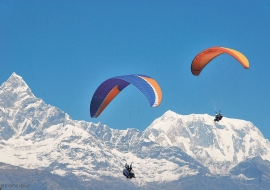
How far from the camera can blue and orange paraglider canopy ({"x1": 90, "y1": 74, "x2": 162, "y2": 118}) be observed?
7106cm

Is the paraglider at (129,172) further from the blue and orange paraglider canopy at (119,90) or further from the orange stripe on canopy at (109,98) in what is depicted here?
the orange stripe on canopy at (109,98)

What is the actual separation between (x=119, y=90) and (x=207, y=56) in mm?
12300

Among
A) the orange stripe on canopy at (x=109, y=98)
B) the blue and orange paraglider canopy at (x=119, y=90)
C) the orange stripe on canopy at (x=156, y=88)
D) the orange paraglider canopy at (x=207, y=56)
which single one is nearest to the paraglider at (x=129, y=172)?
the blue and orange paraglider canopy at (x=119, y=90)

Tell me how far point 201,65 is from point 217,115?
6.09 meters

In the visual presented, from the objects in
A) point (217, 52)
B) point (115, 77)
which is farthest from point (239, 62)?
point (115, 77)

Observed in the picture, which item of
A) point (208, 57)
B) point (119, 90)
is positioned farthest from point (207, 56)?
point (119, 90)

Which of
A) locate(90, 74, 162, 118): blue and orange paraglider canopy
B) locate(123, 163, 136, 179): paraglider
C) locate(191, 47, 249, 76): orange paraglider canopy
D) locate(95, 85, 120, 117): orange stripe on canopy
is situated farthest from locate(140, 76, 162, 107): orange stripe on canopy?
locate(123, 163, 136, 179): paraglider

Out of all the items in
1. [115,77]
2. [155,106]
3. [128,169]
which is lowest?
[128,169]

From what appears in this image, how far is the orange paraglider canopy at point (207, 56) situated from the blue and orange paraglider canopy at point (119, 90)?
4900 millimetres

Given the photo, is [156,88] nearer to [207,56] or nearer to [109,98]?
[207,56]

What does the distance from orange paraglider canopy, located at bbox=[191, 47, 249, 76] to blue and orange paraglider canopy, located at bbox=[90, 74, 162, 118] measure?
16.1 ft

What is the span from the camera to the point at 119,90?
78.0 meters

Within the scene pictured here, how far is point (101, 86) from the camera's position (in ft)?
243

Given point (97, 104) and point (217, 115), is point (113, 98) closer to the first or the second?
point (97, 104)
